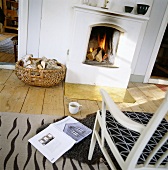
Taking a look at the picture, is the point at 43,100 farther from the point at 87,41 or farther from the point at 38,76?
the point at 87,41

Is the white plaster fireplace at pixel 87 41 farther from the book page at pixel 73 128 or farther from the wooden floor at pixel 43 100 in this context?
the book page at pixel 73 128

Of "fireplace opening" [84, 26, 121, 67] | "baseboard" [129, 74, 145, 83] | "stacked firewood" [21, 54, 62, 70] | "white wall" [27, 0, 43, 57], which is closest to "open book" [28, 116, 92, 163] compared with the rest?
"stacked firewood" [21, 54, 62, 70]

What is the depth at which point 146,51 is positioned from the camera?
9.09 ft

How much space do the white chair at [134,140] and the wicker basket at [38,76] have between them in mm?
1137

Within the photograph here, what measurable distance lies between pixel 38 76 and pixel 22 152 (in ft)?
3.35

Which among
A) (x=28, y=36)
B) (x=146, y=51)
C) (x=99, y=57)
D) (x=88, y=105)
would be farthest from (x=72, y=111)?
(x=146, y=51)

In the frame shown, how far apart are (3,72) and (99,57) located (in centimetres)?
143

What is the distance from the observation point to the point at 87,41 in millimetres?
2289

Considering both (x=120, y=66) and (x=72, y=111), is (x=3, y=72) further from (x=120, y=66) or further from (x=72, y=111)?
(x=120, y=66)

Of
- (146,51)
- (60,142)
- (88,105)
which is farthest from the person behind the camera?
(146,51)

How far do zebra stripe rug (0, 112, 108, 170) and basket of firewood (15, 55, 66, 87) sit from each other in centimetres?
66

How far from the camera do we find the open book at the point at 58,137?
1.23m

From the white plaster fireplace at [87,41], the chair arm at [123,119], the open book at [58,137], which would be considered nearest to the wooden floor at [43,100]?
the open book at [58,137]

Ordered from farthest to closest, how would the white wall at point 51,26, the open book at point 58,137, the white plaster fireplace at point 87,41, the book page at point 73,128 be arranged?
1. the white wall at point 51,26
2. the white plaster fireplace at point 87,41
3. the book page at point 73,128
4. the open book at point 58,137
